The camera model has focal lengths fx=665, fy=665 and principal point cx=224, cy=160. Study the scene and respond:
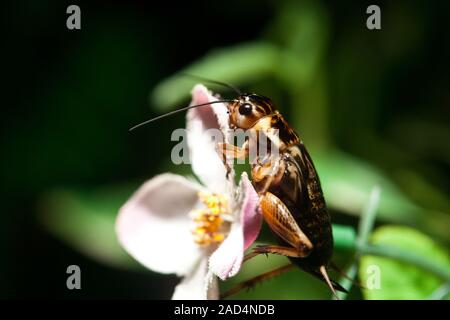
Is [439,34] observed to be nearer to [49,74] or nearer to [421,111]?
[421,111]

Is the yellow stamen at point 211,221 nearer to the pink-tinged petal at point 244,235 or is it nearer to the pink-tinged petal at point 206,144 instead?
the pink-tinged petal at point 206,144

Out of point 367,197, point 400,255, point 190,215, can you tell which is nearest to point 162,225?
point 190,215

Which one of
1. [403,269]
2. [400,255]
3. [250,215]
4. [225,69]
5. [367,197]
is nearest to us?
[250,215]

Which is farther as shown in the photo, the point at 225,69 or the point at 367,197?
the point at 225,69

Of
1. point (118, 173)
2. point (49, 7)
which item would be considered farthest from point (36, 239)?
point (49, 7)

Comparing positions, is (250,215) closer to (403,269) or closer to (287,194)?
(287,194)

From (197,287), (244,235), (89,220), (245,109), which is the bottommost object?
(89,220)

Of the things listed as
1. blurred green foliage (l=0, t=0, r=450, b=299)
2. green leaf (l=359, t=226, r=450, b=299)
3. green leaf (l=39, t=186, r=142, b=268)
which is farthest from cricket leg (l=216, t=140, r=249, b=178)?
green leaf (l=39, t=186, r=142, b=268)
